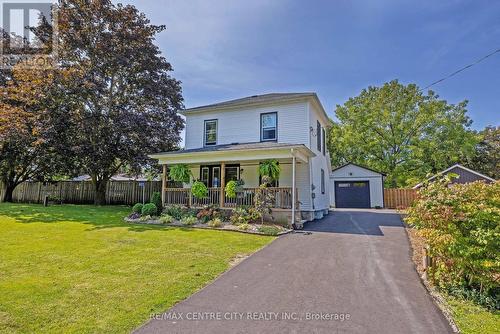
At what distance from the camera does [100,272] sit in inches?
214

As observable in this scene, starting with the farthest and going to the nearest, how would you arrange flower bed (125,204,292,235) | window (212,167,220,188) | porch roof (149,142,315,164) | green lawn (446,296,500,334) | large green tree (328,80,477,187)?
large green tree (328,80,477,187) < window (212,167,220,188) < porch roof (149,142,315,164) < flower bed (125,204,292,235) < green lawn (446,296,500,334)

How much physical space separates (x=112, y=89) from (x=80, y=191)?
9213mm

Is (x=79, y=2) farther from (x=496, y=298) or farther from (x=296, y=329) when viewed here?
(x=496, y=298)

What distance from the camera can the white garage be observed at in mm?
22609

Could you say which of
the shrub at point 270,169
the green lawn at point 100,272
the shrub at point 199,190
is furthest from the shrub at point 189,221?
the shrub at point 270,169

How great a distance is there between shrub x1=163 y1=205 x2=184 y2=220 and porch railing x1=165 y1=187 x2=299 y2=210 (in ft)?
1.69

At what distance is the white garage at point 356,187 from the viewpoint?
74.2ft

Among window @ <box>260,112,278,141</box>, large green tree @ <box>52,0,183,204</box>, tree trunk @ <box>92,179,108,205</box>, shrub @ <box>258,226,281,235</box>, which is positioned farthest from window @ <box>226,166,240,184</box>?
tree trunk @ <box>92,179,108,205</box>

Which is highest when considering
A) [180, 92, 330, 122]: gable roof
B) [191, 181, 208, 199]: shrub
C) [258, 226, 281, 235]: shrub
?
[180, 92, 330, 122]: gable roof

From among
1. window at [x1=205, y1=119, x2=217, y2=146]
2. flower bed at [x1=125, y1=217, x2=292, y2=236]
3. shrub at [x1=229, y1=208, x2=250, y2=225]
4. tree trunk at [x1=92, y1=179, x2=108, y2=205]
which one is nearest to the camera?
flower bed at [x1=125, y1=217, x2=292, y2=236]

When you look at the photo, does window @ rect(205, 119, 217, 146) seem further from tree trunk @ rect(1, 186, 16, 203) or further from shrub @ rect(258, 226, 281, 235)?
tree trunk @ rect(1, 186, 16, 203)

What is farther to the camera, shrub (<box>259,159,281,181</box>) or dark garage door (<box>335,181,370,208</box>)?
dark garage door (<box>335,181,370,208</box>)

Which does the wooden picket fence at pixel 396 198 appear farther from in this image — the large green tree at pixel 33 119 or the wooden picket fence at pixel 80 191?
the large green tree at pixel 33 119

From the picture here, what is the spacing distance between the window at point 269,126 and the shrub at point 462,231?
387 inches
